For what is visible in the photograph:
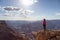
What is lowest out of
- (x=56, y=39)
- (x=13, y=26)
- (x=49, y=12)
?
(x=56, y=39)

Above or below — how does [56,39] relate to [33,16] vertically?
below

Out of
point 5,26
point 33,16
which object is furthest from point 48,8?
point 5,26

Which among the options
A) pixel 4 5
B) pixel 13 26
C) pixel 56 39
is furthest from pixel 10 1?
pixel 56 39

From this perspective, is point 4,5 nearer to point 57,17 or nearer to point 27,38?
point 27,38

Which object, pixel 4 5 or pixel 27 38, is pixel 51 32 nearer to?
pixel 27 38

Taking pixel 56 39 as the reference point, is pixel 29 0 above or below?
above

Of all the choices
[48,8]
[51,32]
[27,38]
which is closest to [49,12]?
[48,8]

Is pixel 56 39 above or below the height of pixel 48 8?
below
